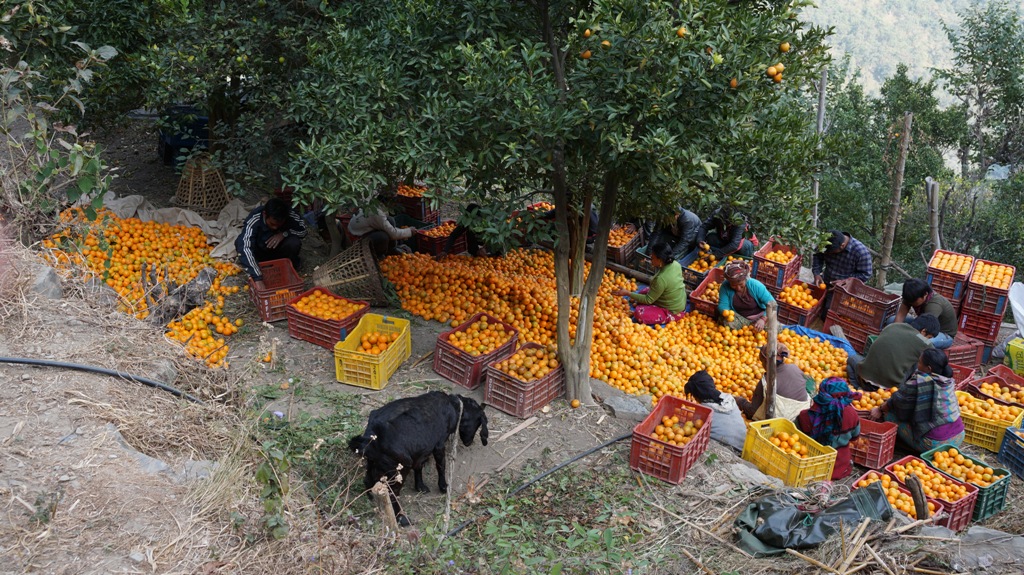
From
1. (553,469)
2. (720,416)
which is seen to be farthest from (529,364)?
(720,416)

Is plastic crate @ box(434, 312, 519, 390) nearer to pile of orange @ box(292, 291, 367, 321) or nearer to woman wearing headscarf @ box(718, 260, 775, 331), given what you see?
pile of orange @ box(292, 291, 367, 321)

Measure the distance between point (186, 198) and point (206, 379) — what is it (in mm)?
5066

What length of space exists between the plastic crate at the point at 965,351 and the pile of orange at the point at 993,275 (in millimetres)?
776

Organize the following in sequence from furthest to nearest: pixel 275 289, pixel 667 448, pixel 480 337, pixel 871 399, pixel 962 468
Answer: pixel 275 289
pixel 871 399
pixel 480 337
pixel 962 468
pixel 667 448

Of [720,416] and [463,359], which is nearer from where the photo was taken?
[720,416]

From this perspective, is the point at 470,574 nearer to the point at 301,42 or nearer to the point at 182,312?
the point at 182,312

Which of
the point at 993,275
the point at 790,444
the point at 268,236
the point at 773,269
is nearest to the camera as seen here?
the point at 790,444

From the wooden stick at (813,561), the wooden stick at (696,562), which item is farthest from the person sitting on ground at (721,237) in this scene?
the wooden stick at (813,561)

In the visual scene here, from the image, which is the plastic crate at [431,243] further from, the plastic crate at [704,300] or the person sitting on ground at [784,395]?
the person sitting on ground at [784,395]

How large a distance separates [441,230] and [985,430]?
7.15m

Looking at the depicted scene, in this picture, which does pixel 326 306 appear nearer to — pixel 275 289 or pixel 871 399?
pixel 275 289

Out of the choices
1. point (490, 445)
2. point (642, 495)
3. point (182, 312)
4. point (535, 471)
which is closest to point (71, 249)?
point (182, 312)

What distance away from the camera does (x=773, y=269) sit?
1028 centimetres

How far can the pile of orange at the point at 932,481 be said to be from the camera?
6393mm
